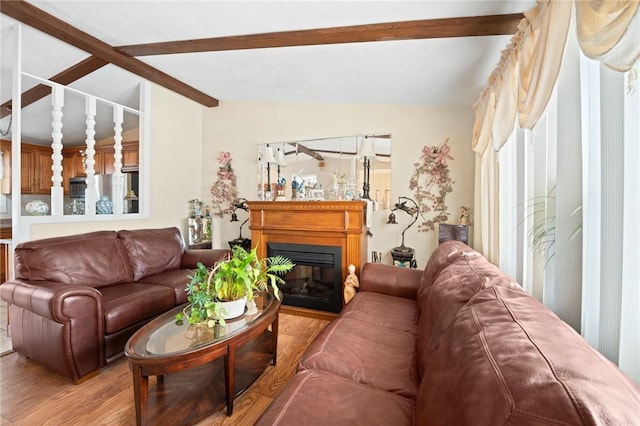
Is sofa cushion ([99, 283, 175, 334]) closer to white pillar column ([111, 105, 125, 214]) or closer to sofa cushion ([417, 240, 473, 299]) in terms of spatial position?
white pillar column ([111, 105, 125, 214])

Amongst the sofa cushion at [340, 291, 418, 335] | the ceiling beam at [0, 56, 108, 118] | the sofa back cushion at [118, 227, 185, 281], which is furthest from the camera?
the ceiling beam at [0, 56, 108, 118]

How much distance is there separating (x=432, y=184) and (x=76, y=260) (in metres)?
3.53

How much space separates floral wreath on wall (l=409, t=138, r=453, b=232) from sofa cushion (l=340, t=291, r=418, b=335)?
1280 millimetres

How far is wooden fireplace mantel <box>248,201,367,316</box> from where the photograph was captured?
2961 mm

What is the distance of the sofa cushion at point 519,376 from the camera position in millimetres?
506

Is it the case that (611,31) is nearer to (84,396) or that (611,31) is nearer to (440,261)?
(440,261)

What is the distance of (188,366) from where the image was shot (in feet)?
4.59

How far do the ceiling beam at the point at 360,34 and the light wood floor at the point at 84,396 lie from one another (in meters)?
2.56

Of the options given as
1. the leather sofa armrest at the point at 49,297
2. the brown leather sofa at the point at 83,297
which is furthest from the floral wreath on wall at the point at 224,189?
the leather sofa armrest at the point at 49,297

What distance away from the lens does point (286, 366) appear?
6.83ft

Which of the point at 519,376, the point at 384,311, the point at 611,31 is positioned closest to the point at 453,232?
the point at 384,311

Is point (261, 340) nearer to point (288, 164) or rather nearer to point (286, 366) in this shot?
point (286, 366)

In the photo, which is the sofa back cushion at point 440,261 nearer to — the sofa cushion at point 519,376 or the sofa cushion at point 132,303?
the sofa cushion at point 519,376

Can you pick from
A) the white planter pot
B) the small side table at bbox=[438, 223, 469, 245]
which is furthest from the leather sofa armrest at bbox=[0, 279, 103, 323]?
the small side table at bbox=[438, 223, 469, 245]
